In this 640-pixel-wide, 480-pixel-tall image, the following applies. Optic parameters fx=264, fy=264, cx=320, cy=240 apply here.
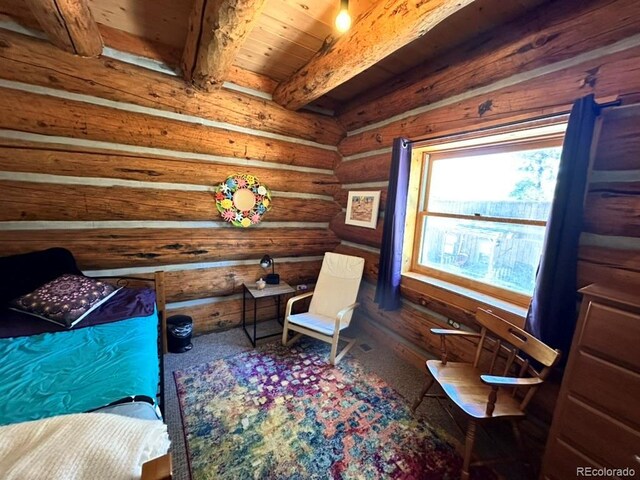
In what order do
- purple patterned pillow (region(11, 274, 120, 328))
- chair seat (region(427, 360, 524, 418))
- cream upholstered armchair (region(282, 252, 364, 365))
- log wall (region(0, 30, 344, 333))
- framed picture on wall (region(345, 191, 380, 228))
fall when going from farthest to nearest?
framed picture on wall (region(345, 191, 380, 228))
cream upholstered armchair (region(282, 252, 364, 365))
log wall (region(0, 30, 344, 333))
purple patterned pillow (region(11, 274, 120, 328))
chair seat (region(427, 360, 524, 418))

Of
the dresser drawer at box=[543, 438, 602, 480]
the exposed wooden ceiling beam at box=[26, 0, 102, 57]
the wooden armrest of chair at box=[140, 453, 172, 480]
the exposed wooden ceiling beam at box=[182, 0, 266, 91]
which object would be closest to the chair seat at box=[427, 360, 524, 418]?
the dresser drawer at box=[543, 438, 602, 480]

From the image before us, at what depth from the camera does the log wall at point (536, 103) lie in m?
1.38

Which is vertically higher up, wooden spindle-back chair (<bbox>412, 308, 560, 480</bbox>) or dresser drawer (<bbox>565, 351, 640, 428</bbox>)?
dresser drawer (<bbox>565, 351, 640, 428</bbox>)

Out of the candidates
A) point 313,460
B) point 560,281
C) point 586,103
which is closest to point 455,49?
point 586,103

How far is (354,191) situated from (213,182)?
5.23ft

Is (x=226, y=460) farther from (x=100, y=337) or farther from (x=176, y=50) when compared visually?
(x=176, y=50)

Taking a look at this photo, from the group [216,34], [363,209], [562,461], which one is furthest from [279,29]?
[562,461]

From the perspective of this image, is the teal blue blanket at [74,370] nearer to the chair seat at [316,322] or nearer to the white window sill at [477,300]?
the chair seat at [316,322]

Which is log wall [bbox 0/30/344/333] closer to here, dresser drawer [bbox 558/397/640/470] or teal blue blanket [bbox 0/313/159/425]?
teal blue blanket [bbox 0/313/159/425]

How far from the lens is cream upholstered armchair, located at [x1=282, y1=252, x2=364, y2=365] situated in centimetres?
263

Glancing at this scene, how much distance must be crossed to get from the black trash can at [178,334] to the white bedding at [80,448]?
1.84 m

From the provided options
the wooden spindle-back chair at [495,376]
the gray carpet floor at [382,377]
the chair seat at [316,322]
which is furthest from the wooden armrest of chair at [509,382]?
the chair seat at [316,322]

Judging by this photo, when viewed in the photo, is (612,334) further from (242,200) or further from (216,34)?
(242,200)

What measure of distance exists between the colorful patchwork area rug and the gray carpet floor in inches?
2.6
